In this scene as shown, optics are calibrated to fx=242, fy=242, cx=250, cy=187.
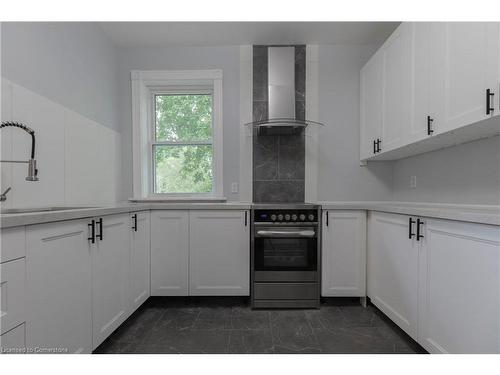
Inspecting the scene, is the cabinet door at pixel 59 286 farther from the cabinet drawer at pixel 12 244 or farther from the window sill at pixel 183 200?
the window sill at pixel 183 200

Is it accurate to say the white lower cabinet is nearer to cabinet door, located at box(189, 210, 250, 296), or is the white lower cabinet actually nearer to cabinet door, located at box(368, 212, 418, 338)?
cabinet door, located at box(368, 212, 418, 338)

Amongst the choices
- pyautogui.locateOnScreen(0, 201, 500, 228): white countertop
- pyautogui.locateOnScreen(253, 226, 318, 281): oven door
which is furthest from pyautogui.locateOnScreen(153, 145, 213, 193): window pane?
pyautogui.locateOnScreen(253, 226, 318, 281): oven door

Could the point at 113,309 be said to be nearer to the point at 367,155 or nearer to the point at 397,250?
the point at 397,250

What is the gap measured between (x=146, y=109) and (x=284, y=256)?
222 cm

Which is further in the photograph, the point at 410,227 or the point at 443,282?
the point at 410,227

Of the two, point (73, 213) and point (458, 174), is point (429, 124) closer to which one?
point (458, 174)

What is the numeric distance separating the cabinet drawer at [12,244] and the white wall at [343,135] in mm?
2422

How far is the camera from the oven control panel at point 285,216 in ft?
6.95

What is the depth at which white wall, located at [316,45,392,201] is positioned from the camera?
2.67 meters

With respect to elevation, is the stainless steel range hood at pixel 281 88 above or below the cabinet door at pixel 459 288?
above

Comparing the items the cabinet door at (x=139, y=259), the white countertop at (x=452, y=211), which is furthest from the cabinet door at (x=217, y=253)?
the white countertop at (x=452, y=211)

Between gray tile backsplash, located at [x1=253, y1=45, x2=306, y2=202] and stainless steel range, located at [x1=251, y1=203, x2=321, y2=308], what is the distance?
1.87 feet

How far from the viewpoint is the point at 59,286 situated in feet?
3.64

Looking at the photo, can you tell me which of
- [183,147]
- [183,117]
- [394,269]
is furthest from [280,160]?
[394,269]
